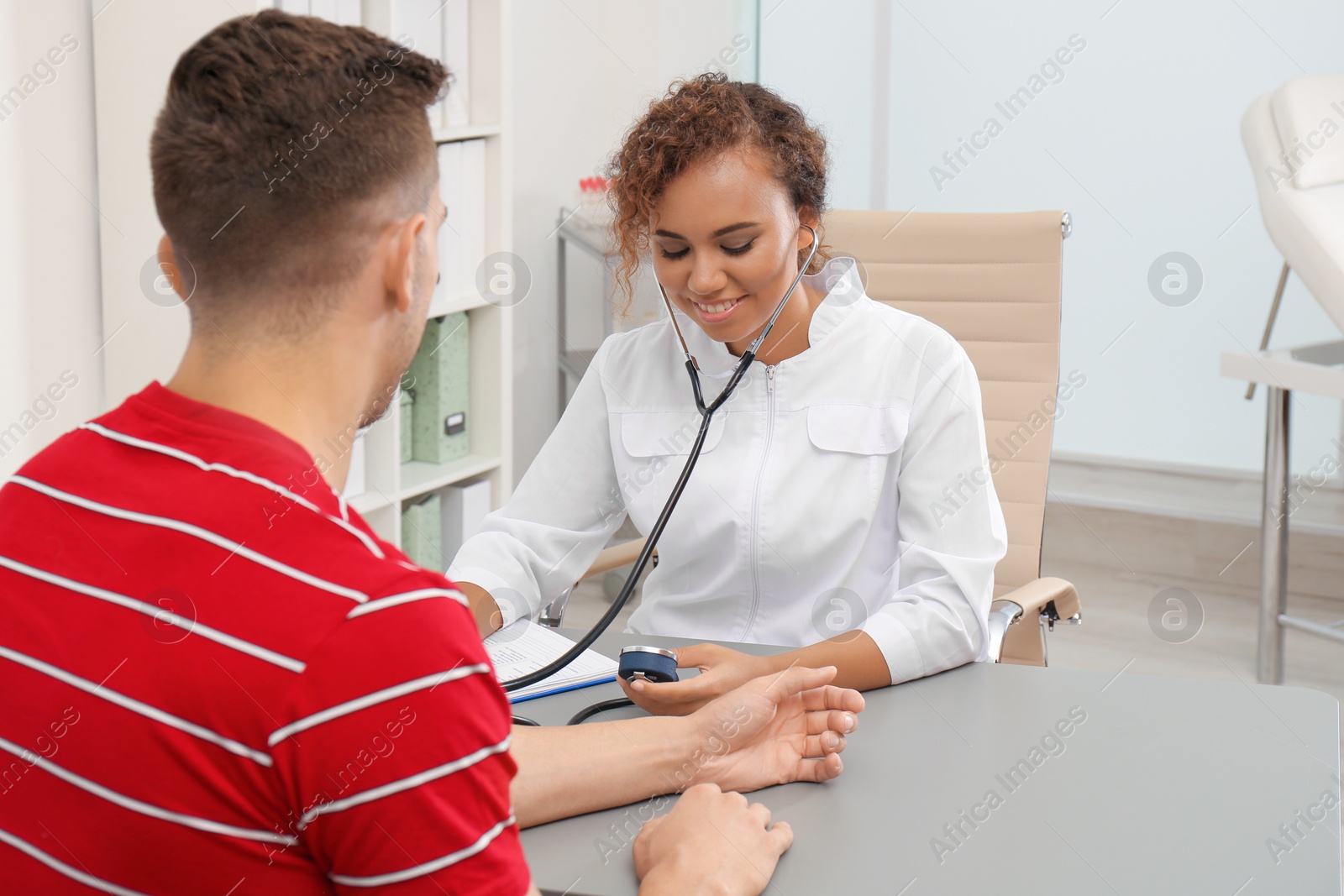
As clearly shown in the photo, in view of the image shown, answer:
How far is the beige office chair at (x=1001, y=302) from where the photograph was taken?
72.4 inches

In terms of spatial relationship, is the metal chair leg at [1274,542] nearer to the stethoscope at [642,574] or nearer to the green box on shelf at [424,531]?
the stethoscope at [642,574]

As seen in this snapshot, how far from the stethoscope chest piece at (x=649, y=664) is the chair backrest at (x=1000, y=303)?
2.92 ft

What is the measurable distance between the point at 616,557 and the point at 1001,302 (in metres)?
0.74

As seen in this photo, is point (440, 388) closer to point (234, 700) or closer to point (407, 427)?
point (407, 427)

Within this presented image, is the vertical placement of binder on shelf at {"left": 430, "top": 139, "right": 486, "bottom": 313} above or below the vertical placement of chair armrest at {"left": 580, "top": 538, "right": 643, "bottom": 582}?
above

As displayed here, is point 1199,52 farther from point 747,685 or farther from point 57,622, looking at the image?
point 57,622

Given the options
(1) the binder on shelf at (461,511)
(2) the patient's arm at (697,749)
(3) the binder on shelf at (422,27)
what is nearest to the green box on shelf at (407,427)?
(1) the binder on shelf at (461,511)

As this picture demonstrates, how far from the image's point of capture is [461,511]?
2555 millimetres

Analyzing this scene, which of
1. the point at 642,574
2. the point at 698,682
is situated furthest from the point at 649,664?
the point at 642,574

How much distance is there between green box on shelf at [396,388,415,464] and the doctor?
102 centimetres

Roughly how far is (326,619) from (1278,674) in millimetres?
2303

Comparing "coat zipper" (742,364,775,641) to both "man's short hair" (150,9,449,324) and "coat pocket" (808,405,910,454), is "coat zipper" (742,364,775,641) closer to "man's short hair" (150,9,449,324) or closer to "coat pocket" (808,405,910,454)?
"coat pocket" (808,405,910,454)

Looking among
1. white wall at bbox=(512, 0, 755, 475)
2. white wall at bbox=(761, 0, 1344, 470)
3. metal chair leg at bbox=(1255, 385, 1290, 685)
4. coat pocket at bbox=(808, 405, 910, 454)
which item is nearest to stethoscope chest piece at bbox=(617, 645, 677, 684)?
coat pocket at bbox=(808, 405, 910, 454)

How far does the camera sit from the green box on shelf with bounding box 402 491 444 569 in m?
2.49
